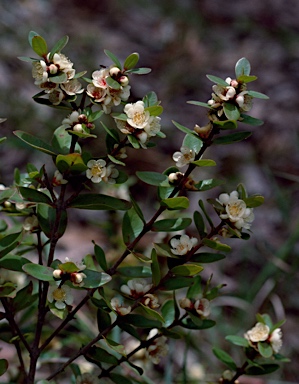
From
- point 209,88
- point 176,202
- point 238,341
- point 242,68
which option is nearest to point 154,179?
point 176,202

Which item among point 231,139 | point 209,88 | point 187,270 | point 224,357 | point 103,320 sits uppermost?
point 231,139

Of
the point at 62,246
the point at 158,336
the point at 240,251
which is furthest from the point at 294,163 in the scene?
the point at 158,336

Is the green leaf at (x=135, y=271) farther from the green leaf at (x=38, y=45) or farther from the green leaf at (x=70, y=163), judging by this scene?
the green leaf at (x=38, y=45)

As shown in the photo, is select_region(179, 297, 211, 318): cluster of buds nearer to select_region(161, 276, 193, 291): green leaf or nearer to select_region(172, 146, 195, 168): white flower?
select_region(161, 276, 193, 291): green leaf

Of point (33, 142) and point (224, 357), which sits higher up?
point (33, 142)

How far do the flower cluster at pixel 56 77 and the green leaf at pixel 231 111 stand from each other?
0.50 ft

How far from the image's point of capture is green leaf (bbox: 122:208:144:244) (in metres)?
0.74

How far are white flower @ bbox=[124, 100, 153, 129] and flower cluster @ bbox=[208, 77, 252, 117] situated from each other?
2.8 inches

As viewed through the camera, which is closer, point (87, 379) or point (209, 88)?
point (87, 379)

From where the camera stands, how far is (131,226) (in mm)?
743

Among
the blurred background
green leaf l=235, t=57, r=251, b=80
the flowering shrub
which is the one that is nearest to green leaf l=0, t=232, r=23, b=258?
the flowering shrub

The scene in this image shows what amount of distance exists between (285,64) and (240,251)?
4.85 ft

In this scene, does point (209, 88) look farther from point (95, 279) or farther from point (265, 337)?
point (95, 279)

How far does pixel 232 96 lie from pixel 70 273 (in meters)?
0.25
